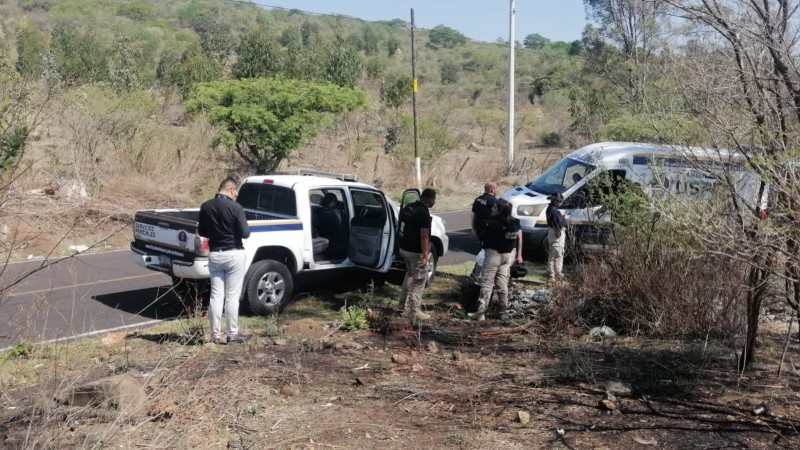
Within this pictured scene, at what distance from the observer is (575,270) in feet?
31.5

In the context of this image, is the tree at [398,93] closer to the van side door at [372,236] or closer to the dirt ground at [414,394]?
the van side door at [372,236]

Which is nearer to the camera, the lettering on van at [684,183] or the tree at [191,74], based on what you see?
the lettering on van at [684,183]

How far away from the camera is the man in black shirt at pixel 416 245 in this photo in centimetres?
958

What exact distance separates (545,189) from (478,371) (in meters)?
8.44

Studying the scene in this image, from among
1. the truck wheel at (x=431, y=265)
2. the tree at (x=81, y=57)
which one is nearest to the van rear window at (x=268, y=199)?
the truck wheel at (x=431, y=265)

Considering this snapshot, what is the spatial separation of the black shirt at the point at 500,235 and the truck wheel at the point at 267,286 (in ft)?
8.39

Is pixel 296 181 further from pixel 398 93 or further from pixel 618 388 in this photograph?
→ pixel 398 93

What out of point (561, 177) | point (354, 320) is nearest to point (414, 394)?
point (354, 320)

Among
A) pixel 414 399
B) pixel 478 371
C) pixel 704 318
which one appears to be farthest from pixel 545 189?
pixel 414 399

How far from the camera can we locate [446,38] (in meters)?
120

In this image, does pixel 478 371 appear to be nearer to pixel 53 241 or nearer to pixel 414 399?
pixel 414 399

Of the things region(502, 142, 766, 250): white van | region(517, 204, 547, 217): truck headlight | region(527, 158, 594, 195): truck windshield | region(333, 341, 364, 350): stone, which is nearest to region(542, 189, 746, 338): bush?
region(502, 142, 766, 250): white van

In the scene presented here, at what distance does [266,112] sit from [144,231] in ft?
36.3

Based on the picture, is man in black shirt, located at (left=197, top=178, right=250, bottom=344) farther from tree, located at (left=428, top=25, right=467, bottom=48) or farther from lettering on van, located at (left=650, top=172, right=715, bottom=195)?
tree, located at (left=428, top=25, right=467, bottom=48)
